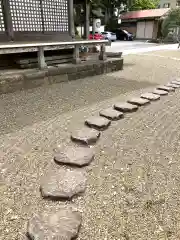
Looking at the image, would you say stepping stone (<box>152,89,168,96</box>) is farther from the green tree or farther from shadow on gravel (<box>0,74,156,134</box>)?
the green tree

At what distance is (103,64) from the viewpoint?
6789mm

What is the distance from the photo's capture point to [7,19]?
19.0 ft

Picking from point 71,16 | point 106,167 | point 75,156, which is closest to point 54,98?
point 75,156

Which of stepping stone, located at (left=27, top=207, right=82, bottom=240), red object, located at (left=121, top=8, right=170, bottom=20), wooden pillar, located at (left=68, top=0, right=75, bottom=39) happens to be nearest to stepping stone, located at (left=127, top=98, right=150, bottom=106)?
stepping stone, located at (left=27, top=207, right=82, bottom=240)

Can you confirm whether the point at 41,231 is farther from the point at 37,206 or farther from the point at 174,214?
the point at 174,214

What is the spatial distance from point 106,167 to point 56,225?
856mm

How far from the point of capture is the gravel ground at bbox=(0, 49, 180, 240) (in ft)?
5.50

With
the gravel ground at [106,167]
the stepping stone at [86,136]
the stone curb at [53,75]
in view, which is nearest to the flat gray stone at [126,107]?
the gravel ground at [106,167]

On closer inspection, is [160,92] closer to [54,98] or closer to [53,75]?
[54,98]

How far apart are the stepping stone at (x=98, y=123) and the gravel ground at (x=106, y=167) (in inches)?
4.0

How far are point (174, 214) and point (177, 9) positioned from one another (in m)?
23.1

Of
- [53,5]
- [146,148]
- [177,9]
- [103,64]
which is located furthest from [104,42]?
[177,9]

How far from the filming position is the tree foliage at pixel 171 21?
69.4ft

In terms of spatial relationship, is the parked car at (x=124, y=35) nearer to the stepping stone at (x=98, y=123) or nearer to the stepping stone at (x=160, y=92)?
the stepping stone at (x=160, y=92)
